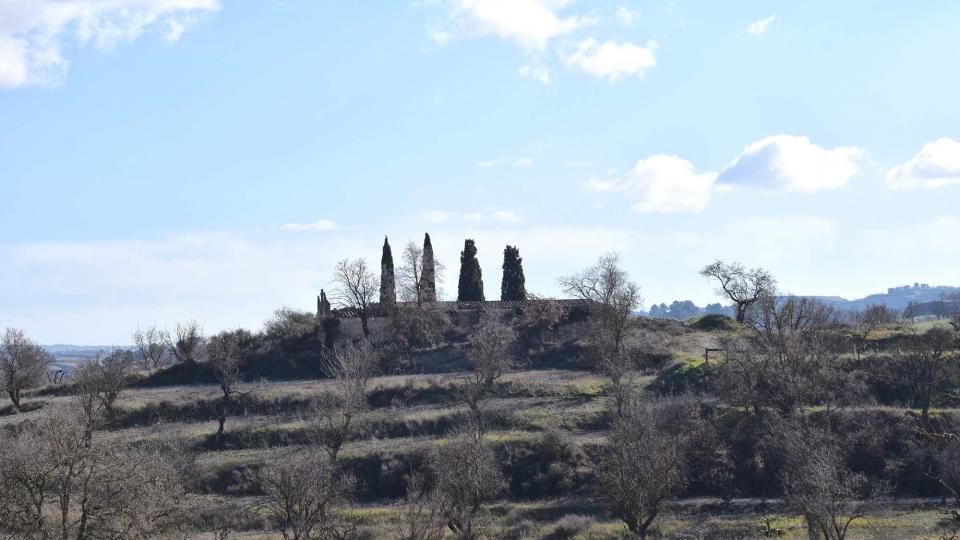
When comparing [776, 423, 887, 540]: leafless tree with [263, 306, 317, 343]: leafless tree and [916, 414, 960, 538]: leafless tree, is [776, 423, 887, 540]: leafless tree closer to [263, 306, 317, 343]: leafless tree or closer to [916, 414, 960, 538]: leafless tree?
[916, 414, 960, 538]: leafless tree

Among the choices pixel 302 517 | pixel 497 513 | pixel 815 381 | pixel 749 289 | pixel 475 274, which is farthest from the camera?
pixel 475 274

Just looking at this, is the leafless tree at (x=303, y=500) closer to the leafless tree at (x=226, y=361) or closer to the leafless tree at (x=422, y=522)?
the leafless tree at (x=422, y=522)

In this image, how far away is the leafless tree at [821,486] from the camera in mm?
33094

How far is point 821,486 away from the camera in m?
32.9

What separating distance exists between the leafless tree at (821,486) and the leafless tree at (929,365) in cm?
953

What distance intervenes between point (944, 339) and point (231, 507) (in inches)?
1678

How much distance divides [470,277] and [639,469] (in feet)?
175

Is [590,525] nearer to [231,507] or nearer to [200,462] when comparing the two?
[231,507]

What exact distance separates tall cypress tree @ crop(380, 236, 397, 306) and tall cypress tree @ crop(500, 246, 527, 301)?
11428 mm

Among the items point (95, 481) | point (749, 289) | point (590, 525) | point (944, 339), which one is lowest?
point (590, 525)

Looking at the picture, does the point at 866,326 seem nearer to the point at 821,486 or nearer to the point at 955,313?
the point at 955,313

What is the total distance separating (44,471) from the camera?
1359 inches

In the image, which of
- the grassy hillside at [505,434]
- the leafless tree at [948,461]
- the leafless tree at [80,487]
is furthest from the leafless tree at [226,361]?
the leafless tree at [948,461]

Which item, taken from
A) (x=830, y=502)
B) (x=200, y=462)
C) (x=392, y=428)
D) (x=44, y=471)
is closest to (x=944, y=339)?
(x=830, y=502)
